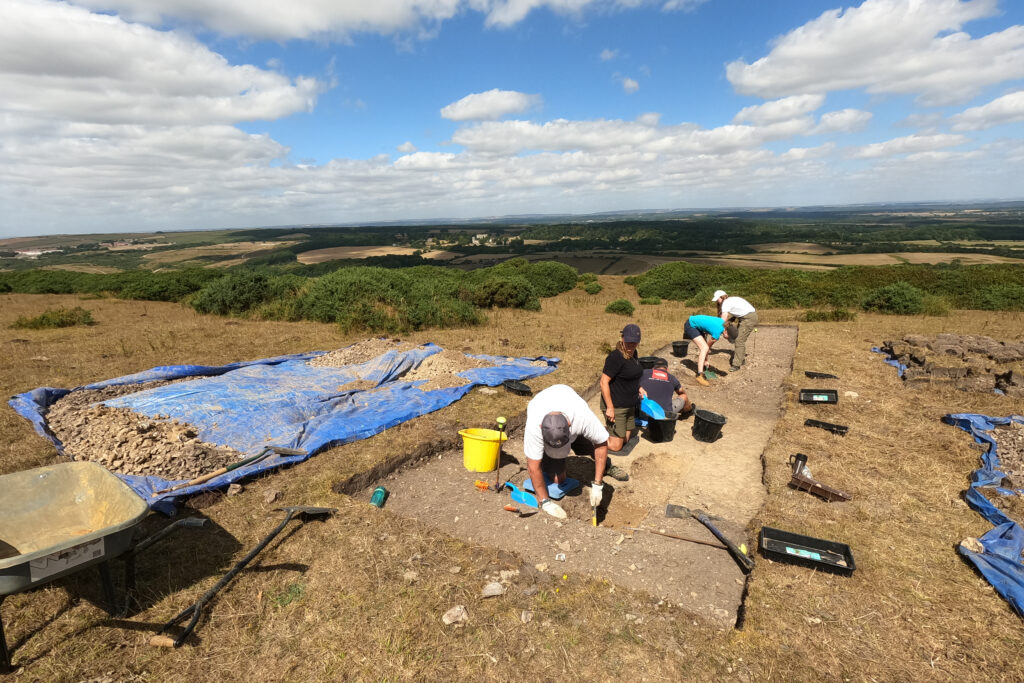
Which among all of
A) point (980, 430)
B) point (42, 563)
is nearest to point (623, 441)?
point (980, 430)

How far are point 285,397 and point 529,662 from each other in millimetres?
6128

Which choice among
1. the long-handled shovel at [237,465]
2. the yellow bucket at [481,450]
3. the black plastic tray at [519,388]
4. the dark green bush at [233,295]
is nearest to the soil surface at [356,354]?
the black plastic tray at [519,388]

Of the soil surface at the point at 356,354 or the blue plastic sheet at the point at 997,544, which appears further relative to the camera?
the soil surface at the point at 356,354

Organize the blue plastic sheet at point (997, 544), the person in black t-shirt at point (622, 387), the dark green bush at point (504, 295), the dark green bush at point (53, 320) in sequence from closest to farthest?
the blue plastic sheet at point (997, 544)
the person in black t-shirt at point (622, 387)
the dark green bush at point (53, 320)
the dark green bush at point (504, 295)

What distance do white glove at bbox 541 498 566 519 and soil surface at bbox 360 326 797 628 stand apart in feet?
0.20

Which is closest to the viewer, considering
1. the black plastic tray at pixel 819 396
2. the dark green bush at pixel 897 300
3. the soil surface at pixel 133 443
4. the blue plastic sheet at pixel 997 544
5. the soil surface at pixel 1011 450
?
the blue plastic sheet at pixel 997 544

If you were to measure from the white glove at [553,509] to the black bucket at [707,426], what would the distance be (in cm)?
299

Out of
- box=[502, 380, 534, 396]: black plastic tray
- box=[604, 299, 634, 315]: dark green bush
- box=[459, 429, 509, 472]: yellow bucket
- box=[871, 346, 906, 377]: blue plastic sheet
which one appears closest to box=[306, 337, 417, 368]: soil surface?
box=[502, 380, 534, 396]: black plastic tray

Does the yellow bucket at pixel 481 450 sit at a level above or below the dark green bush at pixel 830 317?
above

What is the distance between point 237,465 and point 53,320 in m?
14.9

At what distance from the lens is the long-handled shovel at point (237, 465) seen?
498 cm

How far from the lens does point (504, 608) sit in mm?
3582

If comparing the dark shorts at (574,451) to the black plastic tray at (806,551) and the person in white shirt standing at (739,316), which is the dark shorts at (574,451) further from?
the person in white shirt standing at (739,316)

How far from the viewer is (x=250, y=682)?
9.67ft
